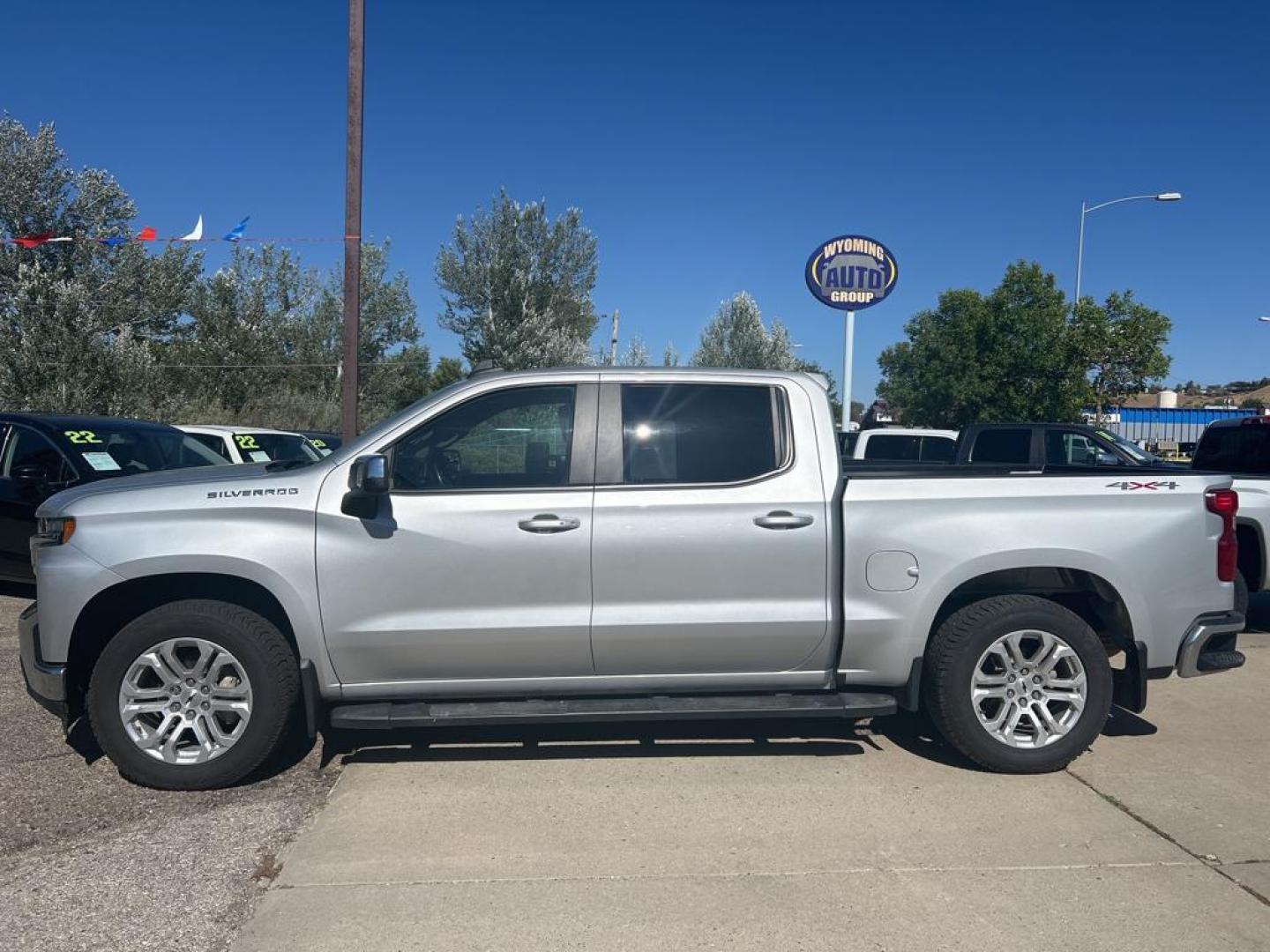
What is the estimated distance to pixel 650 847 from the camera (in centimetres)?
417

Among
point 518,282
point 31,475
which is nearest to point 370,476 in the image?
point 31,475

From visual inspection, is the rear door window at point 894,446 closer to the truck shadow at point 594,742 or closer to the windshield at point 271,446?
the windshield at point 271,446

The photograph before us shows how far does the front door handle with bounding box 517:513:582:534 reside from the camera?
4.66 metres

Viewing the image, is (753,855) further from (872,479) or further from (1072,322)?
(1072,322)

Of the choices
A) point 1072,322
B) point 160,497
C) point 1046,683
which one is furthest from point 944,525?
point 1072,322

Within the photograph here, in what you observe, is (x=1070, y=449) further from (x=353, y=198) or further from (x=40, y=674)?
(x=40, y=674)

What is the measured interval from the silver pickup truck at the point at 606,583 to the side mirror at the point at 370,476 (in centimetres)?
1

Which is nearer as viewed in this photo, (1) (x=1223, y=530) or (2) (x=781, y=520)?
(2) (x=781, y=520)

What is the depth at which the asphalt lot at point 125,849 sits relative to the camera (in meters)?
3.50

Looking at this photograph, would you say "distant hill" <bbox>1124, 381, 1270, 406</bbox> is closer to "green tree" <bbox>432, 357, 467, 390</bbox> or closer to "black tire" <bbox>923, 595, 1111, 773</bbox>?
"green tree" <bbox>432, 357, 467, 390</bbox>

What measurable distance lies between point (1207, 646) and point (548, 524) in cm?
329

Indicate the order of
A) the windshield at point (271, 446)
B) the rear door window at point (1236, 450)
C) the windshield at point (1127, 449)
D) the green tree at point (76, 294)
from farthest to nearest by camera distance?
the green tree at point (76, 294), the windshield at point (271, 446), the windshield at point (1127, 449), the rear door window at point (1236, 450)

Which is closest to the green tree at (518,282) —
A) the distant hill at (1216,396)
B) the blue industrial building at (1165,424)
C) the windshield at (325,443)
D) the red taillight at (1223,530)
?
the windshield at (325,443)

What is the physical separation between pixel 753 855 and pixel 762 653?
100 cm
